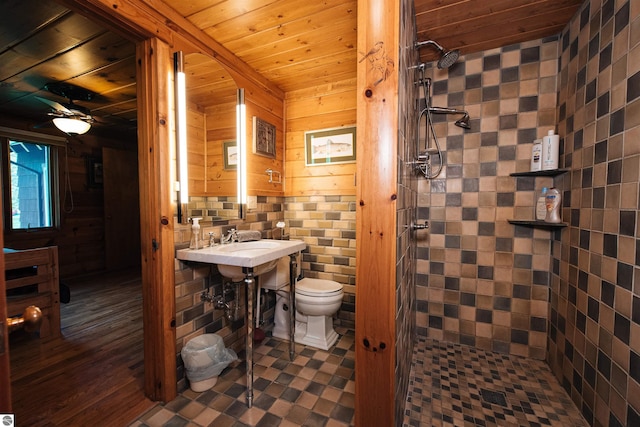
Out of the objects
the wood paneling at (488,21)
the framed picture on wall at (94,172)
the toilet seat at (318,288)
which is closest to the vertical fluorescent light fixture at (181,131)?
the toilet seat at (318,288)

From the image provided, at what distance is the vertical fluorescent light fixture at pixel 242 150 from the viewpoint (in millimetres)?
2295

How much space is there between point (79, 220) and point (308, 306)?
12.7 ft

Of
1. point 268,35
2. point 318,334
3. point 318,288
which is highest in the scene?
point 268,35

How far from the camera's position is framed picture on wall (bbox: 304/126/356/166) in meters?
2.56

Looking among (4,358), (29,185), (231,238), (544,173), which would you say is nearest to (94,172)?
(29,185)

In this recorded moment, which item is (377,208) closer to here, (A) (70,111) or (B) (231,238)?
(B) (231,238)

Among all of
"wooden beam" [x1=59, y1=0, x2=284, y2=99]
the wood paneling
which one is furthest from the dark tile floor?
the wood paneling

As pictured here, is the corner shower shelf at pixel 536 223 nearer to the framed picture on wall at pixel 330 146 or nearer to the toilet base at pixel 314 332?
the framed picture on wall at pixel 330 146

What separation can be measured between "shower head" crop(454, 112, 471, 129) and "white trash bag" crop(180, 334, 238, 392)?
2.35 metres

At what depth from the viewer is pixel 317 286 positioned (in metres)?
2.39

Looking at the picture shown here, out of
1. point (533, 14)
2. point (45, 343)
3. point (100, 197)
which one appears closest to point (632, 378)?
point (533, 14)

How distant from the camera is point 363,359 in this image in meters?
1.28

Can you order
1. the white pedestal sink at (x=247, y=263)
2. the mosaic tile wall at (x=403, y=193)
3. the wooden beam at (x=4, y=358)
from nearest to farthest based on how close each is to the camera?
the wooden beam at (x=4, y=358) < the mosaic tile wall at (x=403, y=193) < the white pedestal sink at (x=247, y=263)

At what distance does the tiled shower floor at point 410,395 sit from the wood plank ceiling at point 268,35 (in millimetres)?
1914
